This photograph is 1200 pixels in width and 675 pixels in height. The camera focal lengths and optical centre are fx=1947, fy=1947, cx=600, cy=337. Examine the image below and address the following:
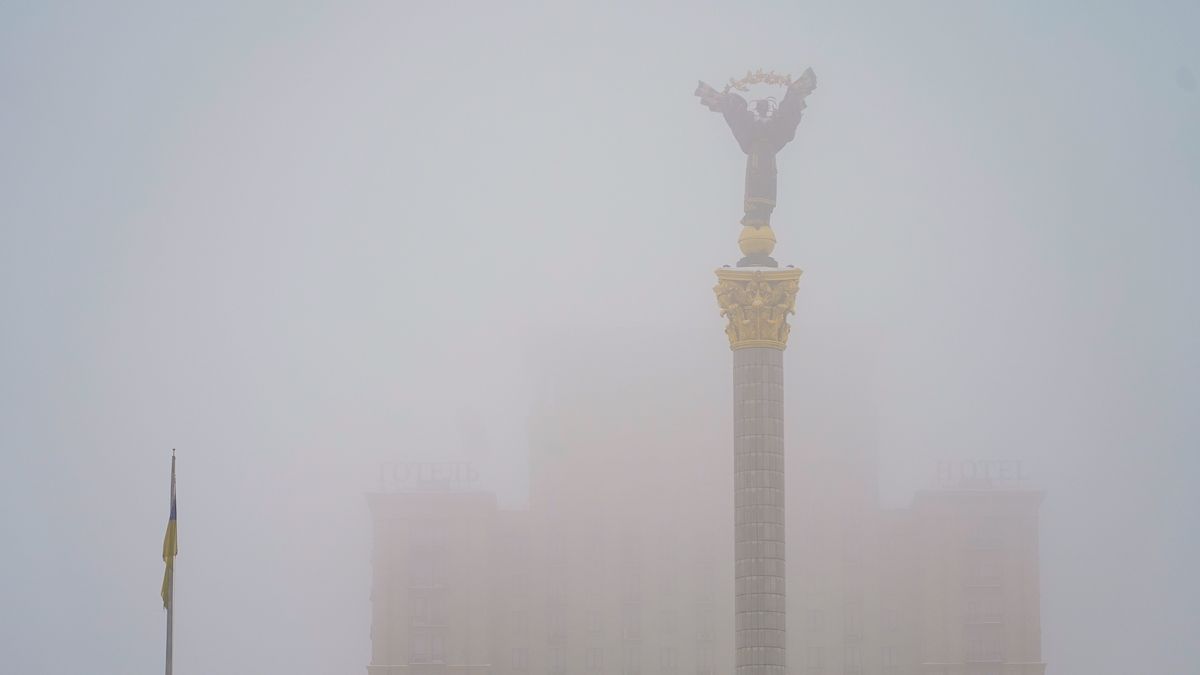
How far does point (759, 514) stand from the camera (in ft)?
179

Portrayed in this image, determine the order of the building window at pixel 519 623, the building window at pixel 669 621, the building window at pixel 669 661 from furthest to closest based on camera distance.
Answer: the building window at pixel 669 621, the building window at pixel 669 661, the building window at pixel 519 623

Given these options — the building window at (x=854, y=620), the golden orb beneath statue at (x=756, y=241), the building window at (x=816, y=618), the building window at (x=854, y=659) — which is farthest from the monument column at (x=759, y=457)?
the building window at (x=854, y=659)

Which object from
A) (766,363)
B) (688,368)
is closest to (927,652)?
(688,368)

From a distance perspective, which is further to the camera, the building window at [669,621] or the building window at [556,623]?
the building window at [669,621]

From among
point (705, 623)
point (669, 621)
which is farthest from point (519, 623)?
point (705, 623)

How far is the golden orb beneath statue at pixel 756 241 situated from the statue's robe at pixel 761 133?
0.65 meters

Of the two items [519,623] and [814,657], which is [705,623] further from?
[519,623]

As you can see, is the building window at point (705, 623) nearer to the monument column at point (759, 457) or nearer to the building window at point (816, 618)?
the building window at point (816, 618)

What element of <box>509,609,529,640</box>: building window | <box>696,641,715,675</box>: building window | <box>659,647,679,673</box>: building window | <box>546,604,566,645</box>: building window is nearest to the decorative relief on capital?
<box>509,609,529,640</box>: building window

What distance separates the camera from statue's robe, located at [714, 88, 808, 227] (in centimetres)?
5791

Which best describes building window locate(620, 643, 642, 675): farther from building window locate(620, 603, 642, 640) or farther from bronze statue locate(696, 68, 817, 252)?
bronze statue locate(696, 68, 817, 252)

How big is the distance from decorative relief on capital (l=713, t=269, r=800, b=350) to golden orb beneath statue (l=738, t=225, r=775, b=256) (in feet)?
2.86

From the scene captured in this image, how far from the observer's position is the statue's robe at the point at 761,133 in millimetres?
57906

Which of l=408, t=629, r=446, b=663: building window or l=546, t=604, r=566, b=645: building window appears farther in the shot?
l=546, t=604, r=566, b=645: building window
